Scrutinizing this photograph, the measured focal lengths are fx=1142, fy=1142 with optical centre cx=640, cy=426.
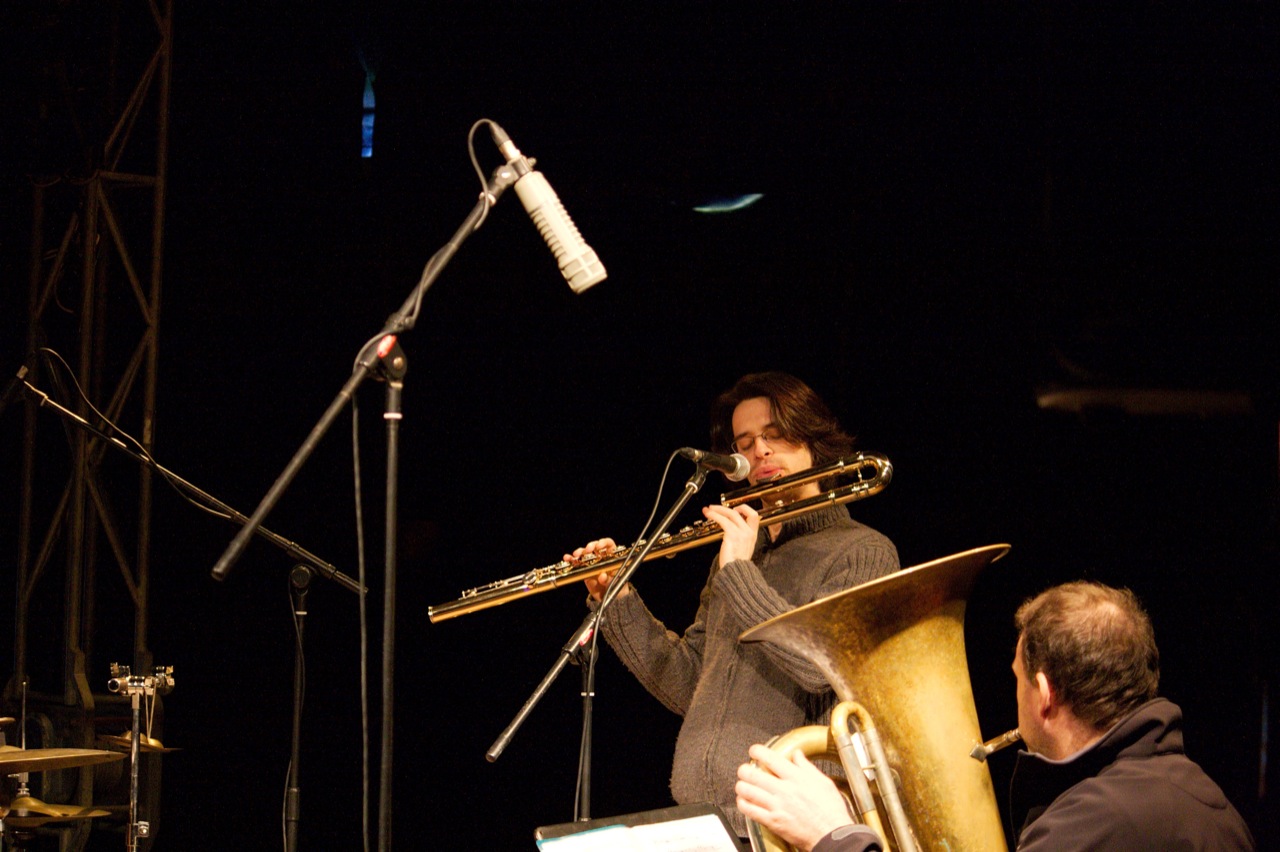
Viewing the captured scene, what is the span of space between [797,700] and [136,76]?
11.6 feet

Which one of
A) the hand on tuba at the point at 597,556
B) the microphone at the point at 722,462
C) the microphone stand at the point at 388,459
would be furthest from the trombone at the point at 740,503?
the microphone stand at the point at 388,459

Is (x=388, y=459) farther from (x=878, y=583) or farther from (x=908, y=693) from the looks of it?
(x=908, y=693)

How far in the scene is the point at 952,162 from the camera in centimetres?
378

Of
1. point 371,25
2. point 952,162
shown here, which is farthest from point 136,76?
point 952,162

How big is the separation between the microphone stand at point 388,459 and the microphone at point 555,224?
22 millimetres

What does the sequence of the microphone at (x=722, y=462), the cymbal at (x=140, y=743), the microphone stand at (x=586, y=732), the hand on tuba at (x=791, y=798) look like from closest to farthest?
the hand on tuba at (x=791, y=798) < the microphone stand at (x=586, y=732) < the microphone at (x=722, y=462) < the cymbal at (x=140, y=743)

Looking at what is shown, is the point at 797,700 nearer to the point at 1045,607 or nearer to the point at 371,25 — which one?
the point at 1045,607

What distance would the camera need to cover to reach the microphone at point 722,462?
92.5 inches

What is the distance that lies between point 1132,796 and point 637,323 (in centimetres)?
274

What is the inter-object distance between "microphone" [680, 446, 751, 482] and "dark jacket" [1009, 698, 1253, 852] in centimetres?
83

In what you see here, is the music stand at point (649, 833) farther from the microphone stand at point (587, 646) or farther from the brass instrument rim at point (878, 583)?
the microphone stand at point (587, 646)

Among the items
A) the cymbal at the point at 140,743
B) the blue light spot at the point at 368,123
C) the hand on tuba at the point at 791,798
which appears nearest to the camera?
the hand on tuba at the point at 791,798

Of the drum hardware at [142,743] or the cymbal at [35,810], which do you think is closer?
the cymbal at [35,810]

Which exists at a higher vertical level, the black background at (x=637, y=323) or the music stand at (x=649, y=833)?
the black background at (x=637, y=323)
